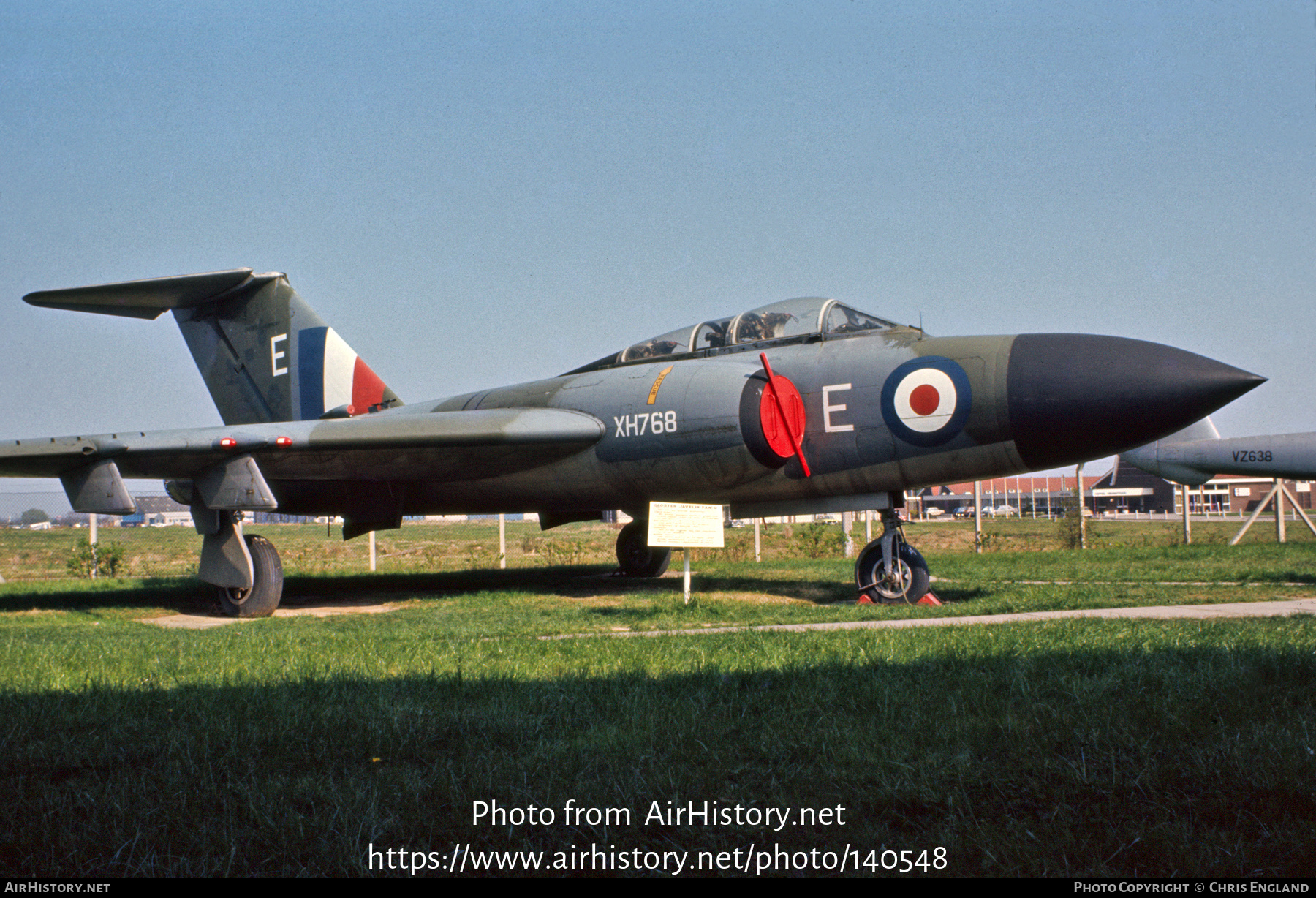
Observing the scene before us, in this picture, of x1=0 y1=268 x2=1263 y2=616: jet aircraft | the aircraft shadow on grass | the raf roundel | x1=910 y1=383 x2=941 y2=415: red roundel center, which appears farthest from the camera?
the aircraft shadow on grass

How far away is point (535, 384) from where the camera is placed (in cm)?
1316

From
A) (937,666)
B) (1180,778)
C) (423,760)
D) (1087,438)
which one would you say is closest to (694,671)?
(937,666)

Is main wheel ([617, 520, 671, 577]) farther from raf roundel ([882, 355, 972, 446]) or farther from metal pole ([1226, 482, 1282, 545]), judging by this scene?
metal pole ([1226, 482, 1282, 545])

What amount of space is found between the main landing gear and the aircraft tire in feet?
24.5

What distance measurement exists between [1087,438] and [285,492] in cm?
1146

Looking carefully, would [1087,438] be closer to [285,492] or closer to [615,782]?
[615,782]

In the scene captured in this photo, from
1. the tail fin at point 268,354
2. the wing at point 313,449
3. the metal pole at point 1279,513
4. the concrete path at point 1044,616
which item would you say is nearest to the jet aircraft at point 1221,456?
the metal pole at point 1279,513

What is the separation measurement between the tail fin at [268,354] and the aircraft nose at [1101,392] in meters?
10.5

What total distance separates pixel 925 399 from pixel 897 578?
2197mm

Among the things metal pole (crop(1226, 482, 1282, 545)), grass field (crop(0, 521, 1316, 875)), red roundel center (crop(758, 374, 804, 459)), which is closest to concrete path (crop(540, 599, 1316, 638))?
grass field (crop(0, 521, 1316, 875))

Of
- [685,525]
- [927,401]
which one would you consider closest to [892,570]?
[927,401]

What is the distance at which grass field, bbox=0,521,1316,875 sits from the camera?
2.77 metres

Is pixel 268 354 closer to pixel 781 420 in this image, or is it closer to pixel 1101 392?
pixel 781 420

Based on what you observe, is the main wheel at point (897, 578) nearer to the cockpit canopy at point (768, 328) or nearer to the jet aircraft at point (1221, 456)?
the cockpit canopy at point (768, 328)
